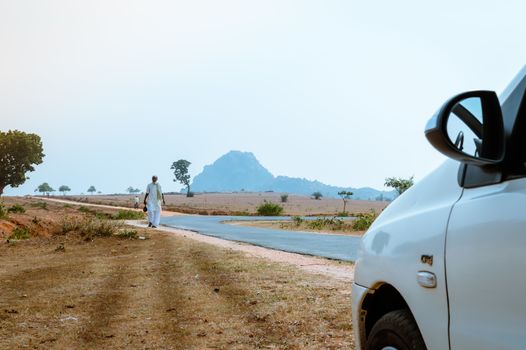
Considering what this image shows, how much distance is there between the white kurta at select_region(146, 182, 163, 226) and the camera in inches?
974

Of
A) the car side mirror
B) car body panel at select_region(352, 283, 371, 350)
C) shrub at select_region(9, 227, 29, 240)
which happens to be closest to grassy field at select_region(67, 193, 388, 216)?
shrub at select_region(9, 227, 29, 240)

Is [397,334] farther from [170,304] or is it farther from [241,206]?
[241,206]

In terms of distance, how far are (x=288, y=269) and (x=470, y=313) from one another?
942 centimetres

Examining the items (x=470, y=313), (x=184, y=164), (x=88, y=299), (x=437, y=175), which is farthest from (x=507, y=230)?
(x=184, y=164)

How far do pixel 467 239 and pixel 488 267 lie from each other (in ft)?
0.50

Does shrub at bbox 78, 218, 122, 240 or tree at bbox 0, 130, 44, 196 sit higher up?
tree at bbox 0, 130, 44, 196

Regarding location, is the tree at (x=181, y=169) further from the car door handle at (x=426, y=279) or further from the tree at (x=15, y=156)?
the car door handle at (x=426, y=279)

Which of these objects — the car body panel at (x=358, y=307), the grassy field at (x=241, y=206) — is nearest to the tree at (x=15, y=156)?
the grassy field at (x=241, y=206)

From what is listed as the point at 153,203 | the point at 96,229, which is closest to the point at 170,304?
the point at 96,229

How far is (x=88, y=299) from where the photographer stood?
8477 mm

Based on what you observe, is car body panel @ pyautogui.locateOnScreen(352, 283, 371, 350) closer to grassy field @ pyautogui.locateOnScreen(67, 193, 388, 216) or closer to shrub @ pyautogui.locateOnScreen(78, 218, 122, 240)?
shrub @ pyautogui.locateOnScreen(78, 218, 122, 240)

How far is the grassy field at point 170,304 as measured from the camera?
6.20 metres

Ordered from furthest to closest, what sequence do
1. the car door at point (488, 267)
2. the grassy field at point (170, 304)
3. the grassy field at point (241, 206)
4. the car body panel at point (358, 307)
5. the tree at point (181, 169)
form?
the tree at point (181, 169)
the grassy field at point (241, 206)
the grassy field at point (170, 304)
the car body panel at point (358, 307)
the car door at point (488, 267)

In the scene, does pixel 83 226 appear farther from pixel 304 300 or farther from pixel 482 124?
pixel 482 124
